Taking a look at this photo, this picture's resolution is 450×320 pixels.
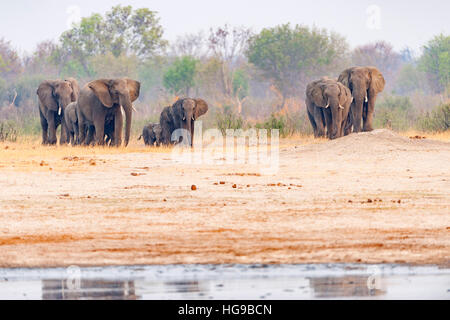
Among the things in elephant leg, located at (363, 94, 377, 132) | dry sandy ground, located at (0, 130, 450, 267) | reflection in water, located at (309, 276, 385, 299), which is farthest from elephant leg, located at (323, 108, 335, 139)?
reflection in water, located at (309, 276, 385, 299)

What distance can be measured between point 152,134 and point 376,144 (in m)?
10.3

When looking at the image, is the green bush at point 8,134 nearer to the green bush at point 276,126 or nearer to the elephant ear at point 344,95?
the green bush at point 276,126

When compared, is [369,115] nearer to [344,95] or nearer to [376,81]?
[376,81]

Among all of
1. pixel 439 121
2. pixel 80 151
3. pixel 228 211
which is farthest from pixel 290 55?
pixel 228 211

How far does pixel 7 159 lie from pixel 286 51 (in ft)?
135

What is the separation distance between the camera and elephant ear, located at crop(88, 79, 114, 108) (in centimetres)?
2392

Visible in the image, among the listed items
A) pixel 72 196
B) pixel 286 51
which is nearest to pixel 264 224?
pixel 72 196

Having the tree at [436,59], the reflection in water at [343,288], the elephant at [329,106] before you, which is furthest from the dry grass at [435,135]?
the tree at [436,59]

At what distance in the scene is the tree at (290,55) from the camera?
57969 millimetres

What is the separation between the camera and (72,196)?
40.1ft

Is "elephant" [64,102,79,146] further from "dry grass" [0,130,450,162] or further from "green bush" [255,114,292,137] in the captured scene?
"green bush" [255,114,292,137]

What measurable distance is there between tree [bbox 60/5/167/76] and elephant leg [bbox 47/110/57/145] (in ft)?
108

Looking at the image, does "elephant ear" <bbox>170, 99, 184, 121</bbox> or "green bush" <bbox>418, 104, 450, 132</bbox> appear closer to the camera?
"elephant ear" <bbox>170, 99, 184, 121</bbox>

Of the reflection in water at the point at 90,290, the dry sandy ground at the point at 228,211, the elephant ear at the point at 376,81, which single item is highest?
the elephant ear at the point at 376,81
